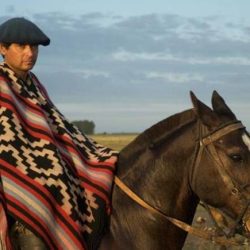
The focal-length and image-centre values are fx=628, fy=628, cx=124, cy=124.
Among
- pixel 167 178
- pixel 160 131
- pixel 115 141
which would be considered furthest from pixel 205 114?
pixel 115 141

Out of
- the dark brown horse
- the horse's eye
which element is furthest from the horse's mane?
the horse's eye

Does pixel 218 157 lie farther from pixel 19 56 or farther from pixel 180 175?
pixel 19 56

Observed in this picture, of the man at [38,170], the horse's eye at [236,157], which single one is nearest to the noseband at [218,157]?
the horse's eye at [236,157]

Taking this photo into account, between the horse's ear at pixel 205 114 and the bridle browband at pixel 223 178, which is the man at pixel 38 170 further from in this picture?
the horse's ear at pixel 205 114

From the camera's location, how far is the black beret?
5.47m

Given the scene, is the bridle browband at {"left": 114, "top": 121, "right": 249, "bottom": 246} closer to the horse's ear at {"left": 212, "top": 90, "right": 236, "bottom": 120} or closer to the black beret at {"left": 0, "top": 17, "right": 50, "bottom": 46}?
the horse's ear at {"left": 212, "top": 90, "right": 236, "bottom": 120}

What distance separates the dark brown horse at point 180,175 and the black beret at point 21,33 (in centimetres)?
133

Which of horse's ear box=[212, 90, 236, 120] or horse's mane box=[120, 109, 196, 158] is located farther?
horse's mane box=[120, 109, 196, 158]

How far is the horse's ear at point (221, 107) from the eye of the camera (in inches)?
221

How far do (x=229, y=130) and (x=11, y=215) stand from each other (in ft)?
6.49

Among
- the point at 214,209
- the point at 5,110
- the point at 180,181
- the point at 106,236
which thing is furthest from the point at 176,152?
the point at 5,110

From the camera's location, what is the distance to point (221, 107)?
5645 millimetres

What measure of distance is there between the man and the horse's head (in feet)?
2.79

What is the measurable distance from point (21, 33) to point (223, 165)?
209 cm
